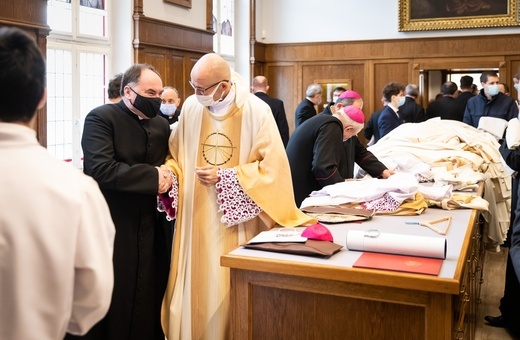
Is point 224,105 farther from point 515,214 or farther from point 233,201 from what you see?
point 515,214

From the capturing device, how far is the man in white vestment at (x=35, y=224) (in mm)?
1396

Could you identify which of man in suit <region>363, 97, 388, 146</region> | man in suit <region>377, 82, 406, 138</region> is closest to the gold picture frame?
man in suit <region>363, 97, 388, 146</region>

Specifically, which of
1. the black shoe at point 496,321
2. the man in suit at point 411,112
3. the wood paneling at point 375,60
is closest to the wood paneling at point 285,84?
the wood paneling at point 375,60

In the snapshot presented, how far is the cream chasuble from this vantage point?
309cm

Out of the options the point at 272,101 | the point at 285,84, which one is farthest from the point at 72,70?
the point at 285,84

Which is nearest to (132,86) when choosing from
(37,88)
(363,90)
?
(37,88)

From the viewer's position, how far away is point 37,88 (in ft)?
4.83

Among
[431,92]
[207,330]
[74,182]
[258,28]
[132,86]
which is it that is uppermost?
[258,28]

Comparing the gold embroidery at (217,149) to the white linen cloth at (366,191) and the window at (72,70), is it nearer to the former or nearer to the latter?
the white linen cloth at (366,191)

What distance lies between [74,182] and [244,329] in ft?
4.42

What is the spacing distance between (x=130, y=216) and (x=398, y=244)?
4.37 feet

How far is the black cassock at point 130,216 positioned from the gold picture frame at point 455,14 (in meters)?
8.89

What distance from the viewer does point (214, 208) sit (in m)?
3.16

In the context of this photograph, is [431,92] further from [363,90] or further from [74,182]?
[74,182]
